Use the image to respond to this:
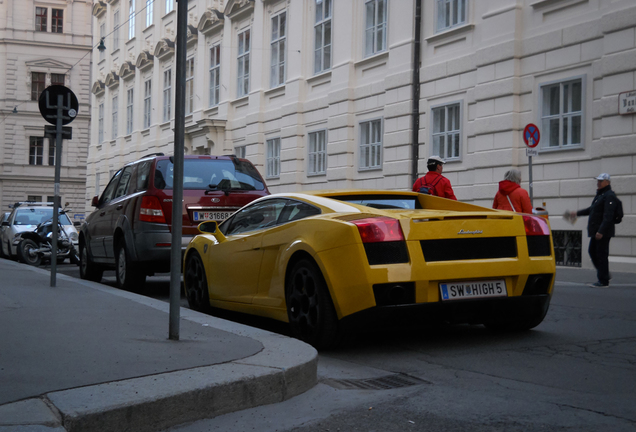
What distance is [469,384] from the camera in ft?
15.9

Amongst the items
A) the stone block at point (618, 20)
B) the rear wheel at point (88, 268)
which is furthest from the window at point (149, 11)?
the stone block at point (618, 20)

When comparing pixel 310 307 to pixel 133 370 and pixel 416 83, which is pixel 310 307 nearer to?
pixel 133 370

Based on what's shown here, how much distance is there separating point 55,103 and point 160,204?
198cm

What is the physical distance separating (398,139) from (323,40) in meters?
5.24

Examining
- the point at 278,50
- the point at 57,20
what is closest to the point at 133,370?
the point at 278,50

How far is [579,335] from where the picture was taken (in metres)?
6.60

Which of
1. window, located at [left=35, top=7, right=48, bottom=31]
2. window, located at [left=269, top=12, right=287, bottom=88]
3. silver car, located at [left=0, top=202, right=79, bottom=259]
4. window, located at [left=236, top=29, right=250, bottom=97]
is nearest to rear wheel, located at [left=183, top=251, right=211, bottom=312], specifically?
silver car, located at [left=0, top=202, right=79, bottom=259]

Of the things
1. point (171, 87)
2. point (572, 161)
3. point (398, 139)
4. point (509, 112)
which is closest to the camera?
point (572, 161)

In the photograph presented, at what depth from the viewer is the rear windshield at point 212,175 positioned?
10156mm

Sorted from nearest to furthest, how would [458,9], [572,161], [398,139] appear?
1. [572,161]
2. [458,9]
3. [398,139]

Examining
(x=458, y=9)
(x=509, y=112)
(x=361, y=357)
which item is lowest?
(x=361, y=357)

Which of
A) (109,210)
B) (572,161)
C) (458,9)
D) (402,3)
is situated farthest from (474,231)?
(402,3)

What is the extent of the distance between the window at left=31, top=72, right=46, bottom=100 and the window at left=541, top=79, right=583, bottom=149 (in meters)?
49.3

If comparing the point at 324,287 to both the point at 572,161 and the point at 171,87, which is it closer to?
the point at 572,161
